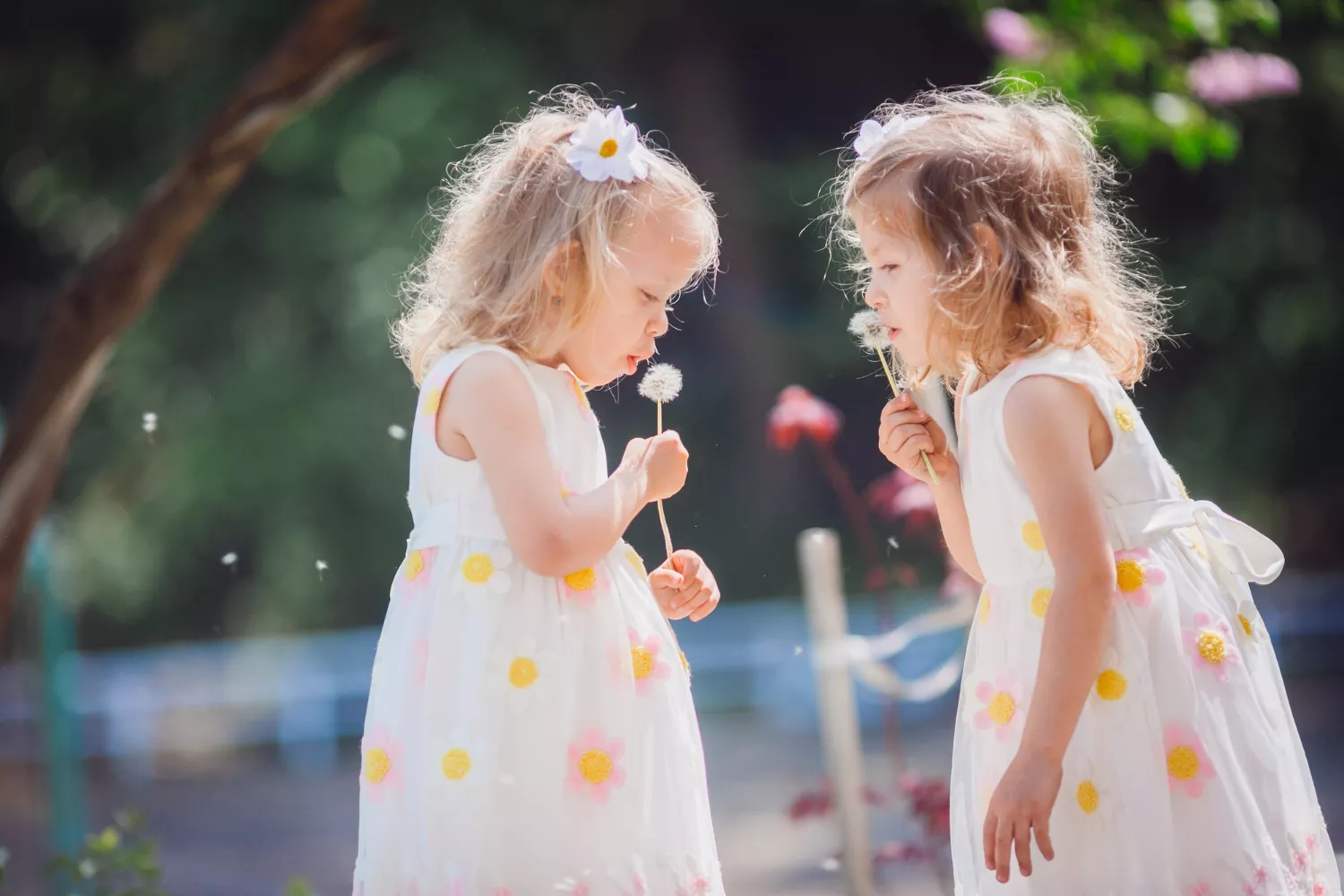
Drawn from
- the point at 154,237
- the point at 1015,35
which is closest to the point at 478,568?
the point at 154,237

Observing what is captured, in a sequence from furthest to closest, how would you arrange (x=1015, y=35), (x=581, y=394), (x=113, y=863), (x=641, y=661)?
(x=1015, y=35), (x=113, y=863), (x=581, y=394), (x=641, y=661)

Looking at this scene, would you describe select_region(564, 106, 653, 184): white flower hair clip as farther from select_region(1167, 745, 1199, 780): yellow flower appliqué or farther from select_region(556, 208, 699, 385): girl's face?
select_region(1167, 745, 1199, 780): yellow flower appliqué

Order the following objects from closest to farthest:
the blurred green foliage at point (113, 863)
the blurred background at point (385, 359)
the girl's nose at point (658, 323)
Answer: the girl's nose at point (658, 323) < the blurred green foliage at point (113, 863) < the blurred background at point (385, 359)

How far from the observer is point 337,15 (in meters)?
2.44

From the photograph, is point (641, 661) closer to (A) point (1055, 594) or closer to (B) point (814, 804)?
(A) point (1055, 594)

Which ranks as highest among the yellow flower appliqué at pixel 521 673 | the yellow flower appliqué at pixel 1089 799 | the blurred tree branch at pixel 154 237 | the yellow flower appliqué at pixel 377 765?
the blurred tree branch at pixel 154 237

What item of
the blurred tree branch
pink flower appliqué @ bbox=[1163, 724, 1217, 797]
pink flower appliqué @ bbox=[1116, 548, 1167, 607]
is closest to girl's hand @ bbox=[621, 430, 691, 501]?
pink flower appliqué @ bbox=[1116, 548, 1167, 607]

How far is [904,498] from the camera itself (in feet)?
8.80

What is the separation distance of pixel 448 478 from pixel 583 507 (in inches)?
6.3

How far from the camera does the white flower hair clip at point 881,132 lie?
1.53 metres

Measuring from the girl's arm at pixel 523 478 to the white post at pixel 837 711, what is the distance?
1.19 m

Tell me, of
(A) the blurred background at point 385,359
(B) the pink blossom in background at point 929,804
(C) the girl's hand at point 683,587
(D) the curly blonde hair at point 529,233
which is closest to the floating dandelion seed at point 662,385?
(C) the girl's hand at point 683,587

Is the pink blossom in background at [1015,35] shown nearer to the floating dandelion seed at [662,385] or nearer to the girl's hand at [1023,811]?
the floating dandelion seed at [662,385]

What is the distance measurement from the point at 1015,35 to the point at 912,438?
159 cm
